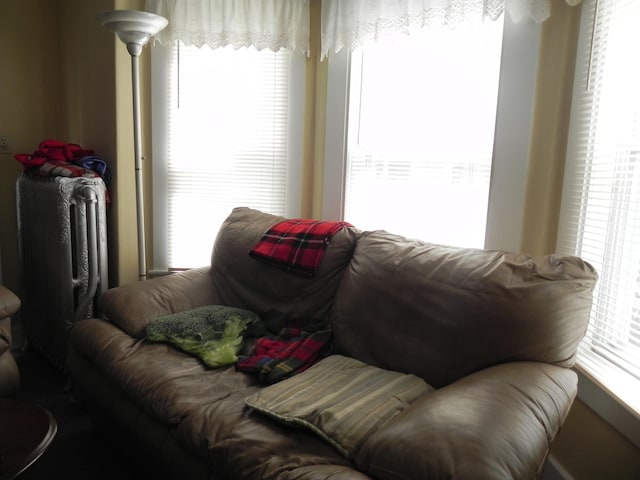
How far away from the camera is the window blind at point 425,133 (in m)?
2.01

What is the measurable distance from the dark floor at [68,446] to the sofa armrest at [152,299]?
518 mm

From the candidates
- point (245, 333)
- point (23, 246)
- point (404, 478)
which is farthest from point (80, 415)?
point (404, 478)

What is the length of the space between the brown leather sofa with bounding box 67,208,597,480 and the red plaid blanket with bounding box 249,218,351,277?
46 mm

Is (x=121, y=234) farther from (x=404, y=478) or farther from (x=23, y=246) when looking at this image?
(x=404, y=478)

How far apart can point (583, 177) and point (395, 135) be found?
3.03 ft

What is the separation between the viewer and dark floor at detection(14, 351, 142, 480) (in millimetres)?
1717

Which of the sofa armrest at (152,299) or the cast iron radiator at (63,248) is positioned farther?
the cast iron radiator at (63,248)

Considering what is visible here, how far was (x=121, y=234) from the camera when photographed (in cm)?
254

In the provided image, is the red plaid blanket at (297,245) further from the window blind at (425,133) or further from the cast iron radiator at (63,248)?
the cast iron radiator at (63,248)

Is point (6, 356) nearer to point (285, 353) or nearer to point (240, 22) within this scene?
point (285, 353)

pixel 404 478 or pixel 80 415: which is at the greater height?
pixel 404 478

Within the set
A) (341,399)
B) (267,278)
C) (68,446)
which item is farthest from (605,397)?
(68,446)

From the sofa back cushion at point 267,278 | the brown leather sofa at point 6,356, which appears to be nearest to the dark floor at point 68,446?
the brown leather sofa at point 6,356

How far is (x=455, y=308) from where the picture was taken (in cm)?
146
